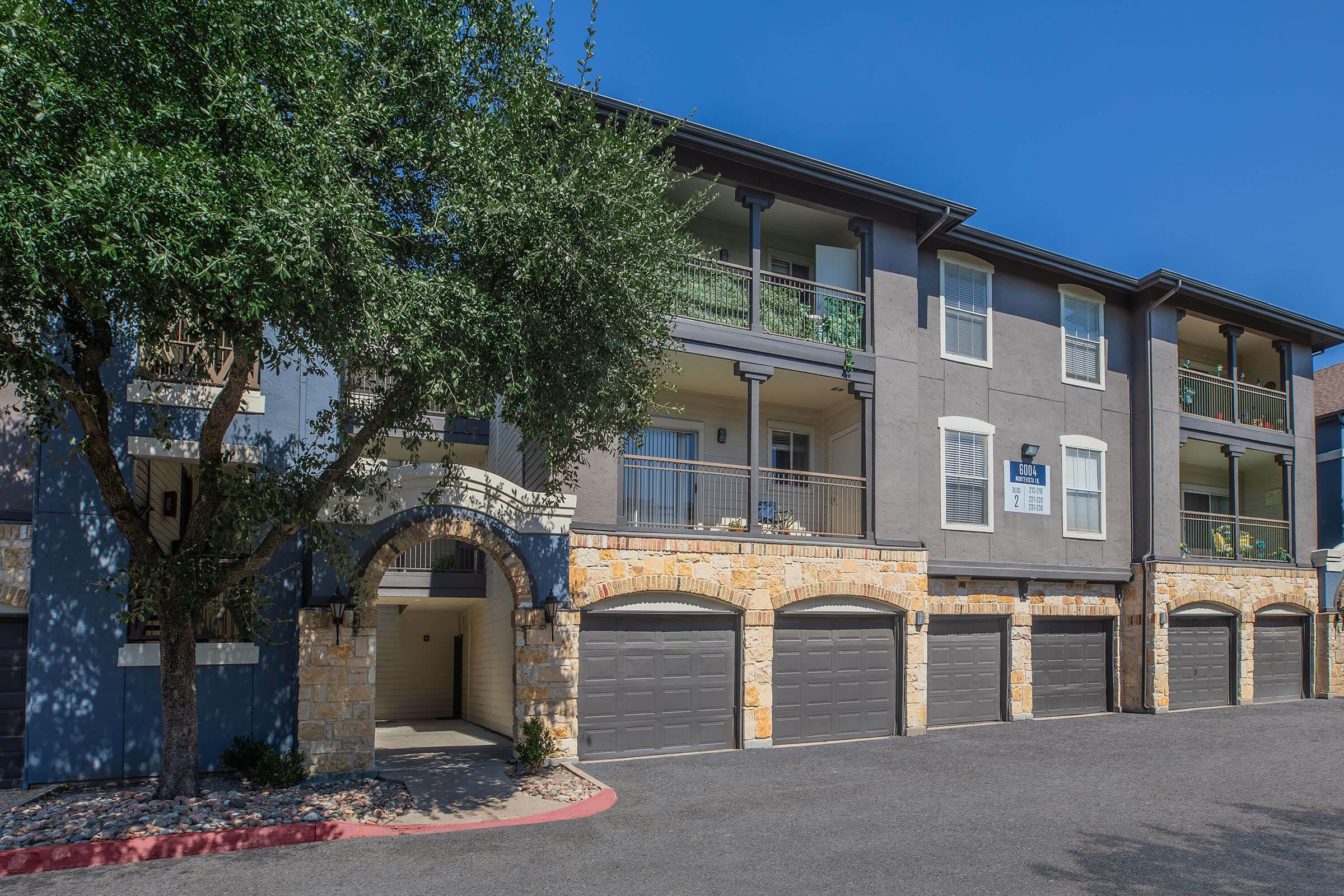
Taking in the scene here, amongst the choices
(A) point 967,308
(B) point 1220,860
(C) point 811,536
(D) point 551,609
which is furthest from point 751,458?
(B) point 1220,860

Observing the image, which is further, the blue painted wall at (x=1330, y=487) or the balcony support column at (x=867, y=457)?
the blue painted wall at (x=1330, y=487)

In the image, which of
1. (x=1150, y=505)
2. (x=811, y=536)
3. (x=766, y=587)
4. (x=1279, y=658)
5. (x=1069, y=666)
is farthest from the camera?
(x=1279, y=658)

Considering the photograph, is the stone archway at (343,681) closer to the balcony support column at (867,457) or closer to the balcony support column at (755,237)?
the balcony support column at (755,237)

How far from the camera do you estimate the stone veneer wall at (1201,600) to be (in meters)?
→ 18.5

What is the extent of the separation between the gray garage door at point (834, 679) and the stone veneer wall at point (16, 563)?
33.9ft

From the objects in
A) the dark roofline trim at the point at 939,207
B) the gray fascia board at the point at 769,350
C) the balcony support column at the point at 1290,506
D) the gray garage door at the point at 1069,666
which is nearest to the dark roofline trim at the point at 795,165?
the dark roofline trim at the point at 939,207

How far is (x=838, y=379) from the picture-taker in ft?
51.4

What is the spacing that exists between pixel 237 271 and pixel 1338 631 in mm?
24653

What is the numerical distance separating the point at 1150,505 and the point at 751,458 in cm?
951

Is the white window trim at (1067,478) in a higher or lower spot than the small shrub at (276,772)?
higher

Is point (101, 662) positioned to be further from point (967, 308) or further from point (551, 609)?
point (967, 308)

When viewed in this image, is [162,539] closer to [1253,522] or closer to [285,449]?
[285,449]

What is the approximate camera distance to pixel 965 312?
17578 millimetres

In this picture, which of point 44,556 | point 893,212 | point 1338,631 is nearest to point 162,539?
point 44,556
